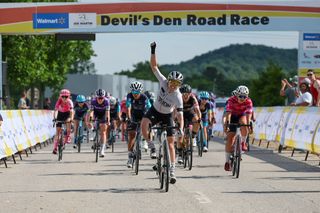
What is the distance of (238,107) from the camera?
675 inches

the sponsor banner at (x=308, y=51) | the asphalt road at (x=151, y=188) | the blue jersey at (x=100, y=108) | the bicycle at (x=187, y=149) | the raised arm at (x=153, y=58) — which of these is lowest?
the asphalt road at (x=151, y=188)

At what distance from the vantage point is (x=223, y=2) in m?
37.2

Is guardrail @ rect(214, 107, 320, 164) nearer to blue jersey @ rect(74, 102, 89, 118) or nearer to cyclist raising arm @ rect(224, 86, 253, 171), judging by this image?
cyclist raising arm @ rect(224, 86, 253, 171)

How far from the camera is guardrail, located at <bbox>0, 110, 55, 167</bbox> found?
20389 millimetres

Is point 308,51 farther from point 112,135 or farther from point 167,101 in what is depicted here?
point 167,101

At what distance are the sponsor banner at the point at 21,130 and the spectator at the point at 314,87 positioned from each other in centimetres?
764

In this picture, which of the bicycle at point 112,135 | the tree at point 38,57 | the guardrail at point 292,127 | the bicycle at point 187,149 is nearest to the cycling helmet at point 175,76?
the bicycle at point 187,149

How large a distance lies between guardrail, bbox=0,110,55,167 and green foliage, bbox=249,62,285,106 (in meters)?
126

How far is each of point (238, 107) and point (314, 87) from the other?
25.3ft

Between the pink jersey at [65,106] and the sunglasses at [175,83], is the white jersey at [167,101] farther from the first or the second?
the pink jersey at [65,106]

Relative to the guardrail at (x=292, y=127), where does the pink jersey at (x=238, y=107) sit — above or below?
above

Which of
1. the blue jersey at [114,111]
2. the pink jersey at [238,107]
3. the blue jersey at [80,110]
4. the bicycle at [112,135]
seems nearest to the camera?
the pink jersey at [238,107]

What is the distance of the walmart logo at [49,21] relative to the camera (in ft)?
121

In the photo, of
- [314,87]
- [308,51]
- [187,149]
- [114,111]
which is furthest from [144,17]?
[187,149]
